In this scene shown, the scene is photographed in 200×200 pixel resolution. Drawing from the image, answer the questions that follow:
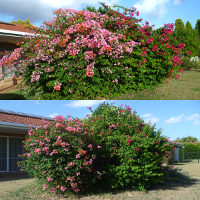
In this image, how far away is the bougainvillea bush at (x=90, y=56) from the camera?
8539mm

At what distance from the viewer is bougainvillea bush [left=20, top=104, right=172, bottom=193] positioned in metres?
6.43

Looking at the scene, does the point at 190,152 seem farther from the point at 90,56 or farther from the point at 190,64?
the point at 90,56

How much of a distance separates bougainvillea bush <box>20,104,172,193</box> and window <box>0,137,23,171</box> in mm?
5820

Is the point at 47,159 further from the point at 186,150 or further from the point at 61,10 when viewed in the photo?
the point at 186,150

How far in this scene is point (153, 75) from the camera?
1076 cm

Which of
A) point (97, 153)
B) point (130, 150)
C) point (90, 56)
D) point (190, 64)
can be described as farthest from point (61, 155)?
point (190, 64)

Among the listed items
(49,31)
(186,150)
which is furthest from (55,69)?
(186,150)

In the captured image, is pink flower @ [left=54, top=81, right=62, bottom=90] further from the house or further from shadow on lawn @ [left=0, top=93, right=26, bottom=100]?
the house

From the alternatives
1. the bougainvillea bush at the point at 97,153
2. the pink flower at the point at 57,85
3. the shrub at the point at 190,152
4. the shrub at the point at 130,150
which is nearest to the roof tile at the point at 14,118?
the pink flower at the point at 57,85

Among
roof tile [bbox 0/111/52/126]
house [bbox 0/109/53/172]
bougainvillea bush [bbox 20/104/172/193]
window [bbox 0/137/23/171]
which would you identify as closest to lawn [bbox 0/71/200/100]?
roof tile [bbox 0/111/52/126]

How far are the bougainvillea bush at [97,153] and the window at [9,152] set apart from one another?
5820mm

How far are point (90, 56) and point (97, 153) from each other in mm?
3221

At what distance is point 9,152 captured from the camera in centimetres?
1261

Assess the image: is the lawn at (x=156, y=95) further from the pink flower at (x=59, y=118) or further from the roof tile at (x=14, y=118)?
the pink flower at (x=59, y=118)
